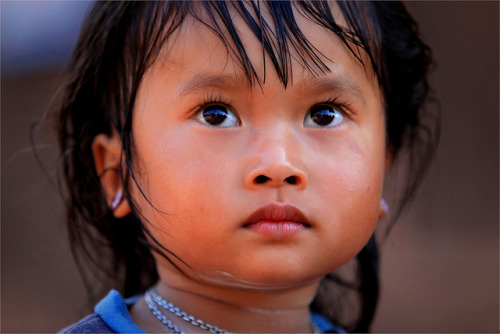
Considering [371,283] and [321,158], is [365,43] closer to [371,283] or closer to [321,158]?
[321,158]

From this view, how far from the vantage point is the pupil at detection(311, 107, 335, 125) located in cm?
125

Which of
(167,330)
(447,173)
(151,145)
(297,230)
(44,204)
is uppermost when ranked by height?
(151,145)

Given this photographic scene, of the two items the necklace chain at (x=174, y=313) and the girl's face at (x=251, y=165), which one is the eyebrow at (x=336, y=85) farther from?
the necklace chain at (x=174, y=313)

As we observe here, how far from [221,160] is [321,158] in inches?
8.2

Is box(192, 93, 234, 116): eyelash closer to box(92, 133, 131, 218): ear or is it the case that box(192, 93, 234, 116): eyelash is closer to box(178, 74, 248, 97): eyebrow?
box(178, 74, 248, 97): eyebrow

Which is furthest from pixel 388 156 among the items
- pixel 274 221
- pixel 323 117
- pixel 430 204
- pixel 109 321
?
pixel 430 204

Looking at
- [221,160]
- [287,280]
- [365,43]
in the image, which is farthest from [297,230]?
[365,43]

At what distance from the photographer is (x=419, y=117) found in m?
1.86

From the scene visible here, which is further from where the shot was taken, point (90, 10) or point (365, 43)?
point (90, 10)

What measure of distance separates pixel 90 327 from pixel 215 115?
20.6 inches

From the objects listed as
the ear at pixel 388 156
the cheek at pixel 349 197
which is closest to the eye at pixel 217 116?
the cheek at pixel 349 197

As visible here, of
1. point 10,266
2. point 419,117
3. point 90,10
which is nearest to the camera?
point 90,10

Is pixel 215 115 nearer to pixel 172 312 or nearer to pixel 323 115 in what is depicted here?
pixel 323 115

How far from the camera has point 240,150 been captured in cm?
114
